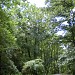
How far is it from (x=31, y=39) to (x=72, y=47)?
45.3 feet

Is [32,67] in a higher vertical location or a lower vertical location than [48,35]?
lower

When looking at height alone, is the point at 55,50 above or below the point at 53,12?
below

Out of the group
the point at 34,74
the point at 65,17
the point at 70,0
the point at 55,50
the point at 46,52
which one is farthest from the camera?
the point at 55,50

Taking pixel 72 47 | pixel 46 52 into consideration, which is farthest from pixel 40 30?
pixel 72 47

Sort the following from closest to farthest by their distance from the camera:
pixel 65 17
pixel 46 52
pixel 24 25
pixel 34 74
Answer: pixel 65 17, pixel 34 74, pixel 24 25, pixel 46 52

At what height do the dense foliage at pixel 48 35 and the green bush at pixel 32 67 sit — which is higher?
the dense foliage at pixel 48 35

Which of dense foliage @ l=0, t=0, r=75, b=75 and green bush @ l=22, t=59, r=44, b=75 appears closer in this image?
dense foliage @ l=0, t=0, r=75, b=75

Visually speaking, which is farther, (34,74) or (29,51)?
(29,51)

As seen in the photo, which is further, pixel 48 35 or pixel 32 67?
pixel 32 67

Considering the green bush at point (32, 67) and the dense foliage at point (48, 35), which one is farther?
the green bush at point (32, 67)

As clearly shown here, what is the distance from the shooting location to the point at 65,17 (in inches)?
590

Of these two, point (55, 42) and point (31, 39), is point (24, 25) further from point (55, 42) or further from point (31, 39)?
point (55, 42)

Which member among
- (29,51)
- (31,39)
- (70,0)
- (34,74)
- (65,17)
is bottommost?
(34,74)

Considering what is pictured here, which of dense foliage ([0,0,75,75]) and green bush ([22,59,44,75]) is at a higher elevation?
dense foliage ([0,0,75,75])
